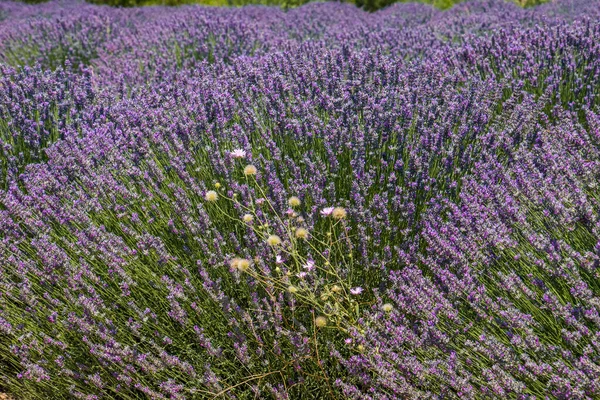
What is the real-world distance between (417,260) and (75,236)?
1.43 meters

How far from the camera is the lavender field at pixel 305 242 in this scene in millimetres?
2078

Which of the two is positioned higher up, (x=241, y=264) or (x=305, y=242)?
(x=241, y=264)

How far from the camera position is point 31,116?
138 inches

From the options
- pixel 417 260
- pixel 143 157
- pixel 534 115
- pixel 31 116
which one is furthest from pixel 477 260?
pixel 31 116

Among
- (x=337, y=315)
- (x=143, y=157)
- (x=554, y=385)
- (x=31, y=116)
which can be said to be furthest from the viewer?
(x=31, y=116)

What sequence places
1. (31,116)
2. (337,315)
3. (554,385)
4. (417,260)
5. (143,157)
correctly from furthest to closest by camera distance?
(31,116), (143,157), (417,260), (337,315), (554,385)

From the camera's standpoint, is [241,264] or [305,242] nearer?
[241,264]

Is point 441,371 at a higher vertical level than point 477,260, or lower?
lower

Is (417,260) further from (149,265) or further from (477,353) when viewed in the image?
(149,265)

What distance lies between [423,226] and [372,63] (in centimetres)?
126

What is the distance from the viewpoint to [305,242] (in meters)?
2.52

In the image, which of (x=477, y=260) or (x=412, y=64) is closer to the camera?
(x=477, y=260)

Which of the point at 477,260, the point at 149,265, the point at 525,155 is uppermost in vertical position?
the point at 525,155

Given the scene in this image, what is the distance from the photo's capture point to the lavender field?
208cm
